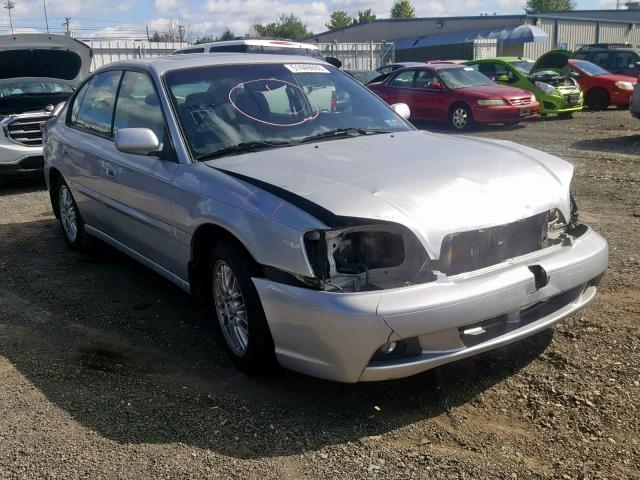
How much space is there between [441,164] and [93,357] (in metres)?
2.39

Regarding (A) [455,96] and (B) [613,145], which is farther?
(A) [455,96]

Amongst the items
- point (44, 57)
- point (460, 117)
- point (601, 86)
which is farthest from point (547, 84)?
point (44, 57)

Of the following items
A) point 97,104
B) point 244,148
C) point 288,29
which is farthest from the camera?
point 288,29

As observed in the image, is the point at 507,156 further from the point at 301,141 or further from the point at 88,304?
the point at 88,304

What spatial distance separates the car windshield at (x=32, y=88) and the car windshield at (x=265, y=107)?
6004 millimetres

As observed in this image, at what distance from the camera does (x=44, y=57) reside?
9562 millimetres

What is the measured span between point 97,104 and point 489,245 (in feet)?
12.1

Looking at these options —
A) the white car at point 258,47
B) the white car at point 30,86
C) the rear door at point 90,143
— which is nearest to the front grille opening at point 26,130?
the white car at point 30,86

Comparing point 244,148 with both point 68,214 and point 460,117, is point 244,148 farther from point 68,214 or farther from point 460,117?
point 460,117

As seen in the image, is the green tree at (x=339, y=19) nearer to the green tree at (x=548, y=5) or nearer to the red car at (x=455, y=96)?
the green tree at (x=548, y=5)

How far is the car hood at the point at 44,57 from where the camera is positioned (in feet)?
29.3

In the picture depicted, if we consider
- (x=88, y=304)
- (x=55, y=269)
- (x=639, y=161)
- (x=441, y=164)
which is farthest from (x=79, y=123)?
(x=639, y=161)

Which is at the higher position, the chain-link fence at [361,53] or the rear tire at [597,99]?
the chain-link fence at [361,53]

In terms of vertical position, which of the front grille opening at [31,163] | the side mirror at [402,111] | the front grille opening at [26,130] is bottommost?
the front grille opening at [31,163]
